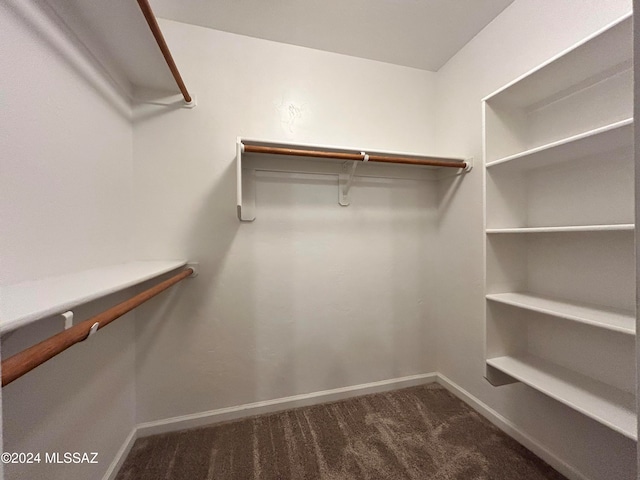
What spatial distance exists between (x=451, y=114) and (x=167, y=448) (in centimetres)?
273

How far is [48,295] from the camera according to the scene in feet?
1.90

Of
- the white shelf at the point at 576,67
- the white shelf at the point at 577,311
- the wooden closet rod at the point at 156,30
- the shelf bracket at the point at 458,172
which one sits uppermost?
the wooden closet rod at the point at 156,30

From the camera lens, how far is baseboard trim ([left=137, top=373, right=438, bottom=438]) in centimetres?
138

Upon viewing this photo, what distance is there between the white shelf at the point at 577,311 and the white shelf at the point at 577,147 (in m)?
0.66

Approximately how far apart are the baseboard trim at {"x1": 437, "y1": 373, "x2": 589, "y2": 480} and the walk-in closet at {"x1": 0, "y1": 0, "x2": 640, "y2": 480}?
0.04 feet

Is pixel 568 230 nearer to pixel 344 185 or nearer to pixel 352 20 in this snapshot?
pixel 344 185

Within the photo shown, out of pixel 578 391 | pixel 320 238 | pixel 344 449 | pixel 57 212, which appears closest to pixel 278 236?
pixel 320 238

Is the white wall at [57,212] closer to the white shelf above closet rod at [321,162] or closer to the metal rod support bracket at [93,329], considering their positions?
the metal rod support bracket at [93,329]

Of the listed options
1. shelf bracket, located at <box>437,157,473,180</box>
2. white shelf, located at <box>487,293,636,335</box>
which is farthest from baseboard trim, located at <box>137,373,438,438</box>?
shelf bracket, located at <box>437,157,473,180</box>

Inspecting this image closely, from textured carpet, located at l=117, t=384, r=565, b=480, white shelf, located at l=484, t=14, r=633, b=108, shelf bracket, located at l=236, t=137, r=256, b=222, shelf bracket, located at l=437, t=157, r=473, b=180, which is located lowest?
textured carpet, located at l=117, t=384, r=565, b=480

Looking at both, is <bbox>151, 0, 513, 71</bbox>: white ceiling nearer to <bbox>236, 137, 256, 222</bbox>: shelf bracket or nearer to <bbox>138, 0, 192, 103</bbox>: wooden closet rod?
<bbox>138, 0, 192, 103</bbox>: wooden closet rod

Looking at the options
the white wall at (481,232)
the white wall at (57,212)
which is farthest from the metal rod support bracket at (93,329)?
the white wall at (481,232)

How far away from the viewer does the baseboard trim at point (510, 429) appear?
1.12 meters

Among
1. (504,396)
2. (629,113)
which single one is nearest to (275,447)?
(504,396)
